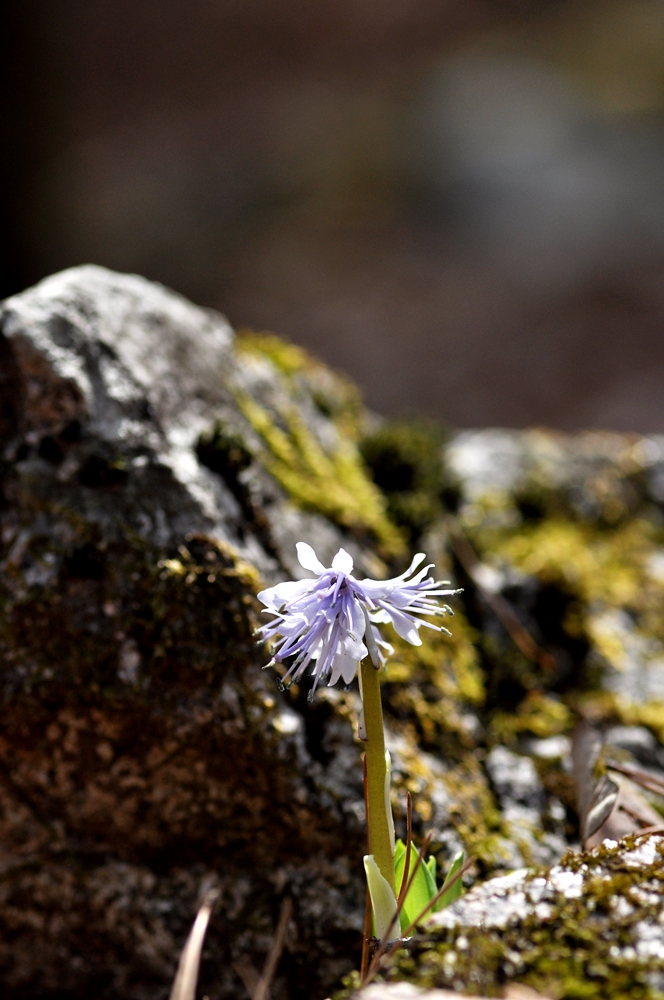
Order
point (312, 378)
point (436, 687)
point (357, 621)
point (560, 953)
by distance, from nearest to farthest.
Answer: point (560, 953)
point (357, 621)
point (436, 687)
point (312, 378)

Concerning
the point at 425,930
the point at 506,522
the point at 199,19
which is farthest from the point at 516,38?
the point at 425,930

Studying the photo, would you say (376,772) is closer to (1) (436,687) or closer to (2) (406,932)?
(2) (406,932)

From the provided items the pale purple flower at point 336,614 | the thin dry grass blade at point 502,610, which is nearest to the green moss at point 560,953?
the pale purple flower at point 336,614

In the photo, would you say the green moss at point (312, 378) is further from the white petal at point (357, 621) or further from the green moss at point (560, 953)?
the green moss at point (560, 953)

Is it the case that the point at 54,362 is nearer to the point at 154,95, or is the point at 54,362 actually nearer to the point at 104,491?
the point at 104,491

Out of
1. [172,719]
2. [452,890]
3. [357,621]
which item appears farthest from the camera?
[172,719]

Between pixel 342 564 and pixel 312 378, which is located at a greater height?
pixel 312 378

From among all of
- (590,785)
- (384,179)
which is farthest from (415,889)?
(384,179)

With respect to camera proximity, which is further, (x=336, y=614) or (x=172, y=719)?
(x=172, y=719)
